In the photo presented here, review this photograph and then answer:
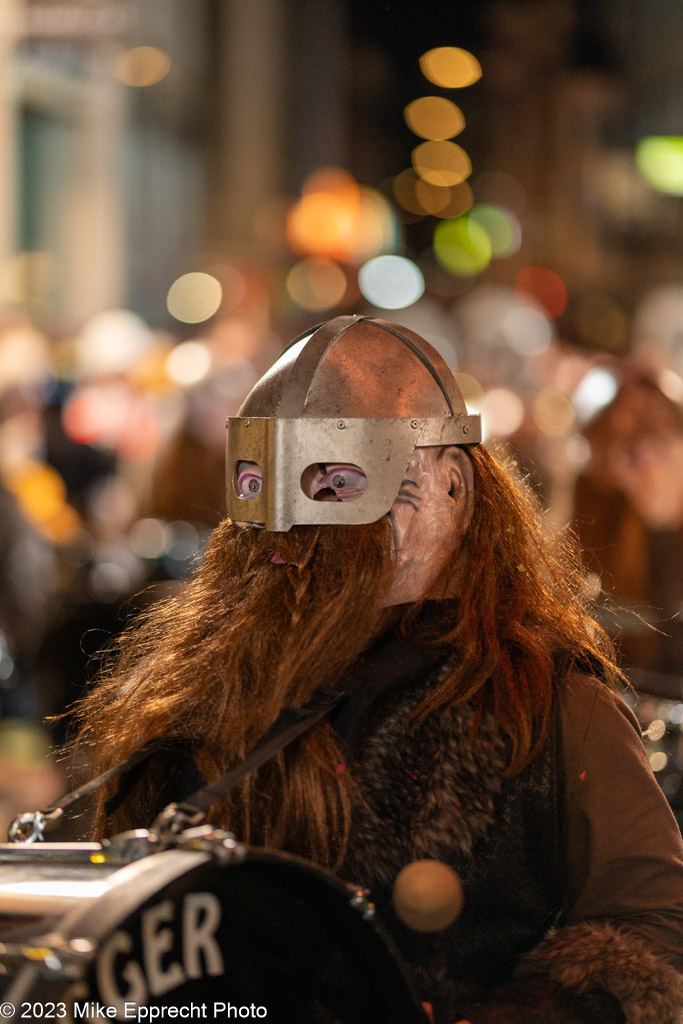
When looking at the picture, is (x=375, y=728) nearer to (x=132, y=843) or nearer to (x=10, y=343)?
(x=132, y=843)

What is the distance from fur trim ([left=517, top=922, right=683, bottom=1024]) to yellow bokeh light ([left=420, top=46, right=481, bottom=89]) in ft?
10.9

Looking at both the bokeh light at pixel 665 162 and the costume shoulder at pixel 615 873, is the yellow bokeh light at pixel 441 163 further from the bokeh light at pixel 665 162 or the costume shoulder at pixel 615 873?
the costume shoulder at pixel 615 873

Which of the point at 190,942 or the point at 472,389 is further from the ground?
the point at 472,389

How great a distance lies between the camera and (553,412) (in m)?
6.30

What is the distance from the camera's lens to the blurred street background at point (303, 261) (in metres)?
4.35

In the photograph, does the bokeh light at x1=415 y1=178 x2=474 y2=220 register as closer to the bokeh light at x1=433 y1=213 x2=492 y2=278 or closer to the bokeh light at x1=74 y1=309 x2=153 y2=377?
the bokeh light at x1=433 y1=213 x2=492 y2=278

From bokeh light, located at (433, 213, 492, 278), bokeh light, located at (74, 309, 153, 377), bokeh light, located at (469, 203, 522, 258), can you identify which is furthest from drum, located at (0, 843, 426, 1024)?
bokeh light, located at (469, 203, 522, 258)

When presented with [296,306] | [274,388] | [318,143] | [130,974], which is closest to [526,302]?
[296,306]

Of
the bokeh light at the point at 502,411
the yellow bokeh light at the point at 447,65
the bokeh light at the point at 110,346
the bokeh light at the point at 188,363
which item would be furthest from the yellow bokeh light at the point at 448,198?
the yellow bokeh light at the point at 447,65

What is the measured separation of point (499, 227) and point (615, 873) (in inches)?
545

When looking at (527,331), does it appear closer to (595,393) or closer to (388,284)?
(595,393)

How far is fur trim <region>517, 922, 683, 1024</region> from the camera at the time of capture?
5.03 ft

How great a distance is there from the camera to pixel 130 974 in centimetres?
128

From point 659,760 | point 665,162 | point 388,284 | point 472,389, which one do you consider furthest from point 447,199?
point 659,760
